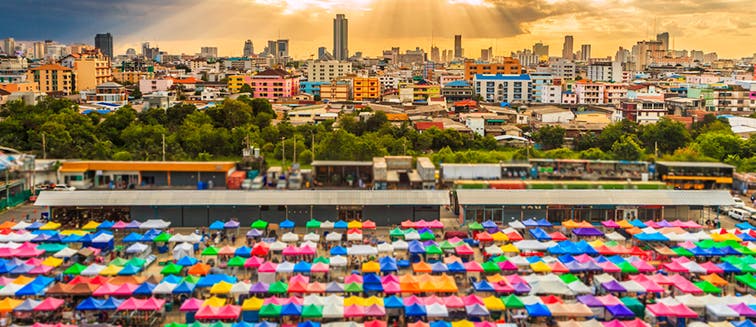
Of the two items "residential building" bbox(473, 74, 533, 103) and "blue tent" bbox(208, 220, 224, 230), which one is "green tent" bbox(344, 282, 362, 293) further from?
"residential building" bbox(473, 74, 533, 103)

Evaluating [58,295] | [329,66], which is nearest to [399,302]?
[58,295]

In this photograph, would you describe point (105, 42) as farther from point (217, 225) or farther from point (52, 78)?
point (217, 225)

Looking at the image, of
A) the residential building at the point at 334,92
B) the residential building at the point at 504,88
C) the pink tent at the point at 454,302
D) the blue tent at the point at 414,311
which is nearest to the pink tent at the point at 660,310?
the pink tent at the point at 454,302

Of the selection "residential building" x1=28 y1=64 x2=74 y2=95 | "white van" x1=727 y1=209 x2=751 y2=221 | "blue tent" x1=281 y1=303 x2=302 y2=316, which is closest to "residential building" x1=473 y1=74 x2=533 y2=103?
"residential building" x1=28 y1=64 x2=74 y2=95

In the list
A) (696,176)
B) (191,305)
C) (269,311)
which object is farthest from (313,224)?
(696,176)

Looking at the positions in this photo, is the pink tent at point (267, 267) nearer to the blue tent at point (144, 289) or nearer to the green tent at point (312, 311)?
the blue tent at point (144, 289)

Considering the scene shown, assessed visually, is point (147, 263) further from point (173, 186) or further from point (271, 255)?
point (173, 186)
